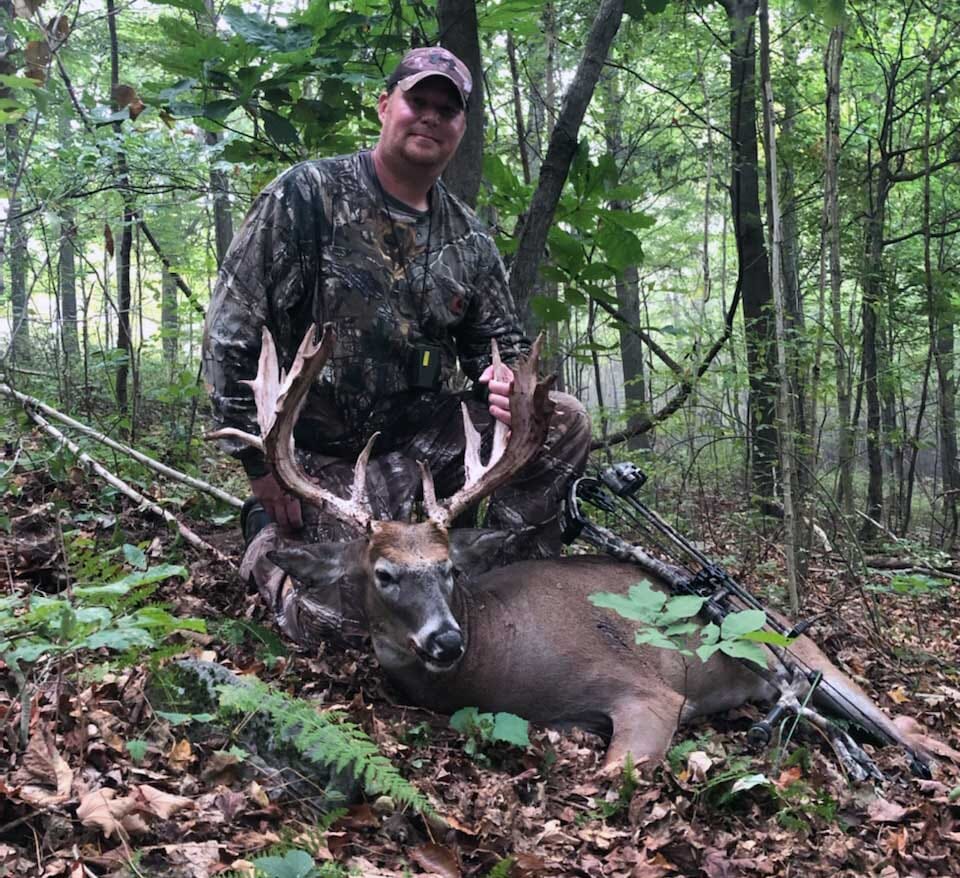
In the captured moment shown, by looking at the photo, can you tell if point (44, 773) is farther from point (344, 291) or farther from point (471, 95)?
point (471, 95)

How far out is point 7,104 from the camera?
172 inches

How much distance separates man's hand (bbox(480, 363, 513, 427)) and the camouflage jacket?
501 millimetres

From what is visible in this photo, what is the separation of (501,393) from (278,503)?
123 cm

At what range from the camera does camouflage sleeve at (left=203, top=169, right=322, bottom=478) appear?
14.9 ft

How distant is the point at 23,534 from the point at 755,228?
18.5 feet

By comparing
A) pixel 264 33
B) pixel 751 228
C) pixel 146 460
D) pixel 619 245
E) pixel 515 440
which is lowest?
pixel 146 460

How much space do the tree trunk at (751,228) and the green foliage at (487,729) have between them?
131 inches

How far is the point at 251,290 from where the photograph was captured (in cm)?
464

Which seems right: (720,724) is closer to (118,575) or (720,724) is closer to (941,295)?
(118,575)

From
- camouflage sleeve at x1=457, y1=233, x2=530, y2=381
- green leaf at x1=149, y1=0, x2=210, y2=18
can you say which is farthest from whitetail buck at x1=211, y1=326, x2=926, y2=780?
green leaf at x1=149, y1=0, x2=210, y2=18

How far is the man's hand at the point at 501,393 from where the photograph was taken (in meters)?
4.58

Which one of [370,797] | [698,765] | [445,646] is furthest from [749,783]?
[370,797]

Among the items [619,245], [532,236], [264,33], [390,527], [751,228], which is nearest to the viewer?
[390,527]

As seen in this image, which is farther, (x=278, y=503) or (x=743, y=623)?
(x=278, y=503)
